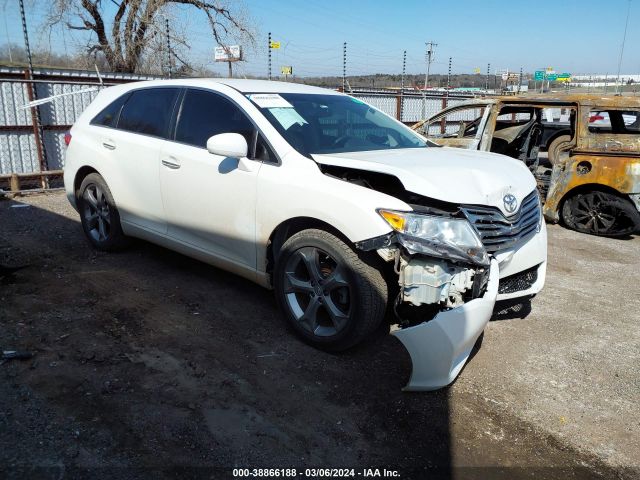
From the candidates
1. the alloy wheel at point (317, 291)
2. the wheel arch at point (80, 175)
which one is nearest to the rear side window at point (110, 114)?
the wheel arch at point (80, 175)

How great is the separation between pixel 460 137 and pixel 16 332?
611 cm

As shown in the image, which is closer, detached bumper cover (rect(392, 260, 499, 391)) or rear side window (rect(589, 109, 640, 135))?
detached bumper cover (rect(392, 260, 499, 391))

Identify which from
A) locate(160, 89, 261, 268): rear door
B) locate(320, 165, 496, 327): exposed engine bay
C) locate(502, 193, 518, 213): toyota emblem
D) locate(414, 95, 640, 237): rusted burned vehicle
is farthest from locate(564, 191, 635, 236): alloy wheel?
locate(160, 89, 261, 268): rear door

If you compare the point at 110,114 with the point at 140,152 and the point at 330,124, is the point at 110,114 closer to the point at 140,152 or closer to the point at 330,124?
the point at 140,152

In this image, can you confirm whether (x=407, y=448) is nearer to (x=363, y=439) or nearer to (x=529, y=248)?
(x=363, y=439)

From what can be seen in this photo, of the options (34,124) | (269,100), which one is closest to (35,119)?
(34,124)

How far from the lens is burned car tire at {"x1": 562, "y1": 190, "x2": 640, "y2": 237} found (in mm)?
6402

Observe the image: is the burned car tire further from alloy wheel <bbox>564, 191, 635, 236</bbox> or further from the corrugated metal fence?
the corrugated metal fence

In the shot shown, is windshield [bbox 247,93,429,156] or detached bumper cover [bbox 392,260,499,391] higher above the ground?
windshield [bbox 247,93,429,156]

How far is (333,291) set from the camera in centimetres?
332

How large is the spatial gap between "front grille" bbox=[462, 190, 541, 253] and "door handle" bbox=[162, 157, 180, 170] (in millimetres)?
2307

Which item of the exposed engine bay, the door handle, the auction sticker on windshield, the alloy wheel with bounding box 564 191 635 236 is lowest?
the alloy wheel with bounding box 564 191 635 236

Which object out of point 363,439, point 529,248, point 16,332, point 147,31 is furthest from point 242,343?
point 147,31

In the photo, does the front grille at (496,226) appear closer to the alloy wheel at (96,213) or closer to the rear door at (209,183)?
the rear door at (209,183)
